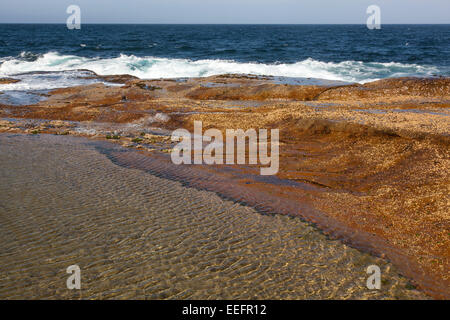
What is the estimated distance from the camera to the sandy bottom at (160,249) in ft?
15.7

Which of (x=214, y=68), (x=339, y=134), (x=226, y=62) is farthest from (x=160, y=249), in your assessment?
(x=226, y=62)

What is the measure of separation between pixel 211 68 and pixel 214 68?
0.92 feet

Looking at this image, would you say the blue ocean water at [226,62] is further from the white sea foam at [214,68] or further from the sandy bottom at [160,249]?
the sandy bottom at [160,249]

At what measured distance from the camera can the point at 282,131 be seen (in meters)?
12.0

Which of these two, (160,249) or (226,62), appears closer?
(160,249)

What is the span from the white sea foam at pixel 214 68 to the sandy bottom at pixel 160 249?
78.6 ft

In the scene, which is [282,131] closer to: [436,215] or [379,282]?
[436,215]

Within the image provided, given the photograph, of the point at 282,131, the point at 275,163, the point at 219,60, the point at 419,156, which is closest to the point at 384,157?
the point at 419,156

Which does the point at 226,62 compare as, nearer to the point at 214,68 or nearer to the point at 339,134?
the point at 214,68

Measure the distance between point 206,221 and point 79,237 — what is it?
6.60 ft

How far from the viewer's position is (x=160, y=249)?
5594 mm

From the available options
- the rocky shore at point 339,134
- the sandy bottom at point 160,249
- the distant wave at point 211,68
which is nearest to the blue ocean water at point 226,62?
the distant wave at point 211,68

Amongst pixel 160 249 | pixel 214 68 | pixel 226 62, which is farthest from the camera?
pixel 226 62

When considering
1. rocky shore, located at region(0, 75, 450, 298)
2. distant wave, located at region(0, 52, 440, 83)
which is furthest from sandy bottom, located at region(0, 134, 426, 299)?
distant wave, located at region(0, 52, 440, 83)
